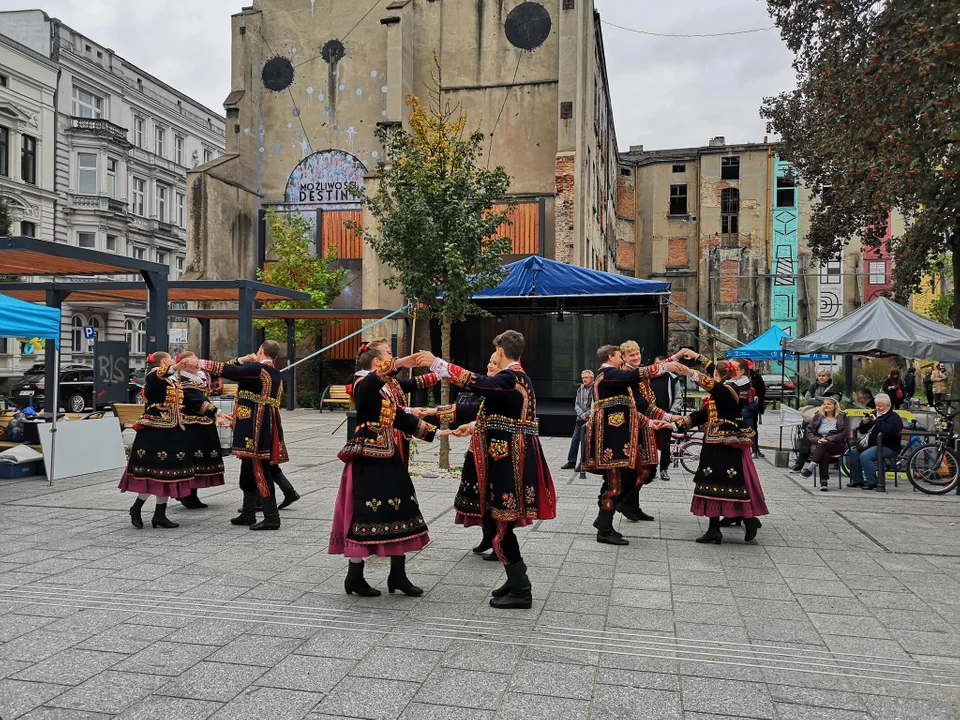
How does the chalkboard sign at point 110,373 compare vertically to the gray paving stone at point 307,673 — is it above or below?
above

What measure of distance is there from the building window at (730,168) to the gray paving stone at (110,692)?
43809mm

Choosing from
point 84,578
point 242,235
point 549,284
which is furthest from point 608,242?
point 84,578

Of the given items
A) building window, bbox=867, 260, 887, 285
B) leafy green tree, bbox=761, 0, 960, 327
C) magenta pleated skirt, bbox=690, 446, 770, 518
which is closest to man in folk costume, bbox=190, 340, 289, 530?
magenta pleated skirt, bbox=690, 446, 770, 518

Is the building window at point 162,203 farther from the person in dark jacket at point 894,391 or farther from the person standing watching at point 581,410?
the person in dark jacket at point 894,391

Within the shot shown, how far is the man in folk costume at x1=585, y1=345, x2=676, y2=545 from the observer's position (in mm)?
7602

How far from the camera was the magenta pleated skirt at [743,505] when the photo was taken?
7418 mm

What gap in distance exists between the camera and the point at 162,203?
4478 cm

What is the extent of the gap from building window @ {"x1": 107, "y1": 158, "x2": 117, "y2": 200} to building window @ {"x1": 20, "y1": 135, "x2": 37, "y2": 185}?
4.15m

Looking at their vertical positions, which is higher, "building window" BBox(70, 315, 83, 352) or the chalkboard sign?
"building window" BBox(70, 315, 83, 352)

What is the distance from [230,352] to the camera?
97.1 feet

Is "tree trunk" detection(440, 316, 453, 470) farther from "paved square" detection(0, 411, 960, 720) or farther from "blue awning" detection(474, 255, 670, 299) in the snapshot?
"blue awning" detection(474, 255, 670, 299)

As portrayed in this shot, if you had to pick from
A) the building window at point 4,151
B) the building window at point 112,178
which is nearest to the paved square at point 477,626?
the building window at point 4,151

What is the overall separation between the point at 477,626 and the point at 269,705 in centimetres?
158

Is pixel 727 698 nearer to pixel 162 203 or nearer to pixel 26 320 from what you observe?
pixel 26 320
